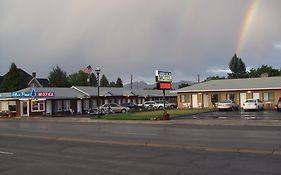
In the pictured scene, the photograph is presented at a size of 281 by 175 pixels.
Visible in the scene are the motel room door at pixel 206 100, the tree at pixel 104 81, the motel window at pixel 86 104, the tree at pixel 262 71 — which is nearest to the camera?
the motel room door at pixel 206 100

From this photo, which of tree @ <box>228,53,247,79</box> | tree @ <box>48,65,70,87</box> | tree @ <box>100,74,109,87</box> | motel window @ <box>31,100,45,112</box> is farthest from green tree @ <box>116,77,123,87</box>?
motel window @ <box>31,100,45,112</box>

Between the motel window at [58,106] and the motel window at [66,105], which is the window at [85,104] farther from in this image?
the motel window at [58,106]

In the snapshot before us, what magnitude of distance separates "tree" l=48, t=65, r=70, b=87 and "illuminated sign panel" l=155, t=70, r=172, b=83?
272 feet

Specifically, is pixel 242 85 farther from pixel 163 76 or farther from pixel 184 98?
pixel 163 76

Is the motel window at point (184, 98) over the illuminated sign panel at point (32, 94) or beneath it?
beneath

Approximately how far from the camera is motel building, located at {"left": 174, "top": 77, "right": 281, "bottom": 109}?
57.1 m

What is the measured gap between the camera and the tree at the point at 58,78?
405 feet

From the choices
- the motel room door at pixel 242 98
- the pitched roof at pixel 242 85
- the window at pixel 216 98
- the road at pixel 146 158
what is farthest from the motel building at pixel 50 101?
the road at pixel 146 158

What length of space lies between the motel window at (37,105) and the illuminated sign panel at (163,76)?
26854mm

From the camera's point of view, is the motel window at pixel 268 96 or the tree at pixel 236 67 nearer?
the motel window at pixel 268 96

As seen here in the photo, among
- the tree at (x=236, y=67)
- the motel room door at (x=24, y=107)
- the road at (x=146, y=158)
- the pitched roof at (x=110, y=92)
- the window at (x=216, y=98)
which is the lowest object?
the road at (x=146, y=158)

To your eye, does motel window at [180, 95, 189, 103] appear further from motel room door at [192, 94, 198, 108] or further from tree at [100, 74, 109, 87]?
tree at [100, 74, 109, 87]

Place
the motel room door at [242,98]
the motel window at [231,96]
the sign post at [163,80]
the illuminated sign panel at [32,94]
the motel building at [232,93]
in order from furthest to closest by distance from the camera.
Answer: the motel window at [231,96], the illuminated sign panel at [32,94], the motel room door at [242,98], the motel building at [232,93], the sign post at [163,80]

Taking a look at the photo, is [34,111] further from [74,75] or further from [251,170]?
[74,75]
